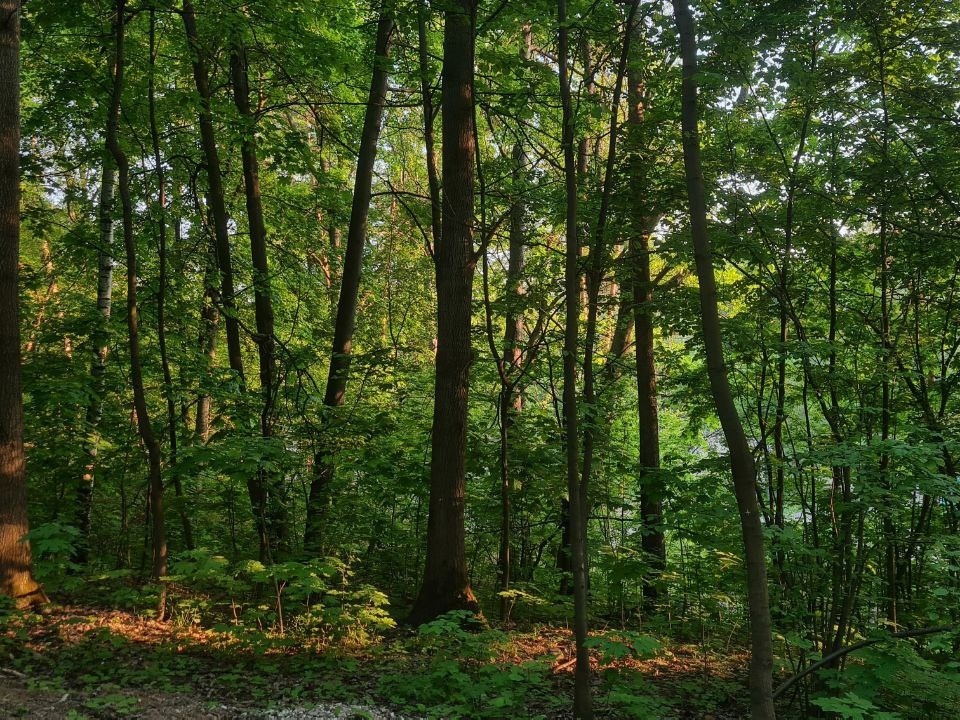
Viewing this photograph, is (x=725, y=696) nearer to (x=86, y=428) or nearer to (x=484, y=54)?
(x=484, y=54)

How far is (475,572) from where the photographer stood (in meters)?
8.55

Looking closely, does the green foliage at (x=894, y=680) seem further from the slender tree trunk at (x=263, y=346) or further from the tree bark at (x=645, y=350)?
the slender tree trunk at (x=263, y=346)

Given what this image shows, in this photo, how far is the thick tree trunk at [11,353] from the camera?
5.16 metres

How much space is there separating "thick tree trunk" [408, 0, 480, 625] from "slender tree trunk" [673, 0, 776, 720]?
3296 mm

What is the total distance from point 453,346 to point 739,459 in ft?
11.9

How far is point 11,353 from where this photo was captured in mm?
5316

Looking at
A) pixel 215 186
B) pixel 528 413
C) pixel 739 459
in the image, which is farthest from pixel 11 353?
pixel 739 459

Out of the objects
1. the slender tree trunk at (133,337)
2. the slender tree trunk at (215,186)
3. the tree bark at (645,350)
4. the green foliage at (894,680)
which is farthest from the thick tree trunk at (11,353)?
the green foliage at (894,680)

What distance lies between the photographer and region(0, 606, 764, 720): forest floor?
14.0ft

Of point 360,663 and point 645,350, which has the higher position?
point 645,350

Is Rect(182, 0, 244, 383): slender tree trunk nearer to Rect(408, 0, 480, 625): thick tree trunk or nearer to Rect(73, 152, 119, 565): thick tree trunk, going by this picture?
Rect(73, 152, 119, 565): thick tree trunk

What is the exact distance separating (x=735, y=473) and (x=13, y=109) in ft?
21.9

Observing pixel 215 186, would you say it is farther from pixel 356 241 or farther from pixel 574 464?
pixel 574 464

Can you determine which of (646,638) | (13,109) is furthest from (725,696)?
(13,109)
